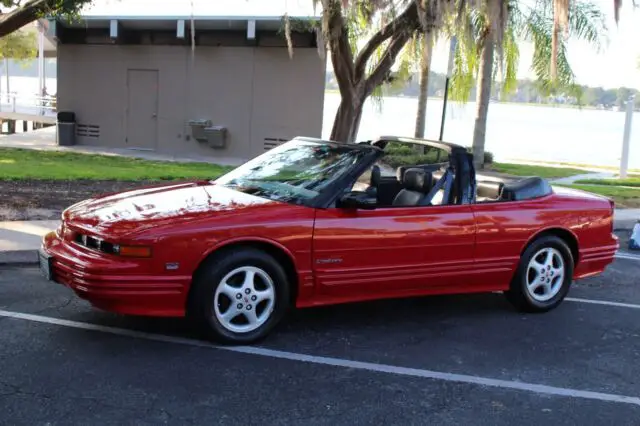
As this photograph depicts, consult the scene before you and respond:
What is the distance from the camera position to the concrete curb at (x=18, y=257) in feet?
24.0

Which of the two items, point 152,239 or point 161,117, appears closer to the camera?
point 152,239

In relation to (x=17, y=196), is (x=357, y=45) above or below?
above

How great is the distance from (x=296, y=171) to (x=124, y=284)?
1847mm

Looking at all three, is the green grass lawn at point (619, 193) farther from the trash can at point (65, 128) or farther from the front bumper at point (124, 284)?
the trash can at point (65, 128)

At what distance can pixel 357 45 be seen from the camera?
55.6ft

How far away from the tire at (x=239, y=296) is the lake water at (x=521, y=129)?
1010cm

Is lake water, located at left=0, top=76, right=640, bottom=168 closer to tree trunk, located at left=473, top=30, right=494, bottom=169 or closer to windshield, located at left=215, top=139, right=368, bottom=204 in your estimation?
tree trunk, located at left=473, top=30, right=494, bottom=169

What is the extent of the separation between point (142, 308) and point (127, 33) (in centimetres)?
1764

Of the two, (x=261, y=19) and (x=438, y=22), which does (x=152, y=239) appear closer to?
(x=438, y=22)

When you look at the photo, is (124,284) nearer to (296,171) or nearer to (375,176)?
(296,171)

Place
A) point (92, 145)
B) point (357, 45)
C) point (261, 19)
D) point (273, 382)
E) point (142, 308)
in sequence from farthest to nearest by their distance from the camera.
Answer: point (92, 145)
point (261, 19)
point (357, 45)
point (142, 308)
point (273, 382)

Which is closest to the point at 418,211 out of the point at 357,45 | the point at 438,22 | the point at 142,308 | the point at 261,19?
the point at 142,308

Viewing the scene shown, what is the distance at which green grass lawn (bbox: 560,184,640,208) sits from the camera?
14242 mm

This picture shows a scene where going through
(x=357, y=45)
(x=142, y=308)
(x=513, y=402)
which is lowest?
(x=513, y=402)
